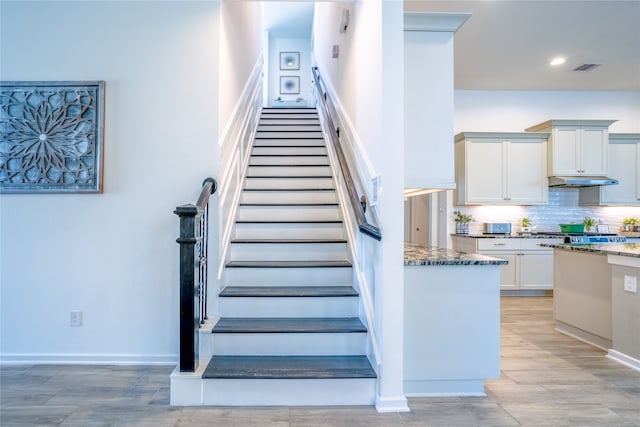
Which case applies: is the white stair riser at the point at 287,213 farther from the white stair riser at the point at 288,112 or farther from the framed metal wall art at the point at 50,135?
the white stair riser at the point at 288,112

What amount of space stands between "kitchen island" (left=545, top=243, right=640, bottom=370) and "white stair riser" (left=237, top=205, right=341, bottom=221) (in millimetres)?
2334

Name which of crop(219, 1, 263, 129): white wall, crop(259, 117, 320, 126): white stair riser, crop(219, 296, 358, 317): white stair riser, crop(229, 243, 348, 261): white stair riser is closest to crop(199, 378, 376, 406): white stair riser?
crop(219, 296, 358, 317): white stair riser

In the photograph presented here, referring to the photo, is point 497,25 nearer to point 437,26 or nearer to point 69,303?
point 437,26

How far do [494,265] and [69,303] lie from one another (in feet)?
10.0

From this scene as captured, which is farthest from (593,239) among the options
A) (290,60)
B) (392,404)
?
(290,60)

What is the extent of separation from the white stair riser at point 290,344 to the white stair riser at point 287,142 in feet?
9.53

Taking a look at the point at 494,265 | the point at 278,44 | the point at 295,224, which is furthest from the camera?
the point at 278,44

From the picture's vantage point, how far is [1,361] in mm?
2717

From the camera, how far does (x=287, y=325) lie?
2.48m

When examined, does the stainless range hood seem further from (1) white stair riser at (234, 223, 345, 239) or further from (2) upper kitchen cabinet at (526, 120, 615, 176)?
(1) white stair riser at (234, 223, 345, 239)

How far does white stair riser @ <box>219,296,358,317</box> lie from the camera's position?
8.73ft

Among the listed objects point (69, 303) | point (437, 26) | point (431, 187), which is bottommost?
point (69, 303)

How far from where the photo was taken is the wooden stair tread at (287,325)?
2.40m

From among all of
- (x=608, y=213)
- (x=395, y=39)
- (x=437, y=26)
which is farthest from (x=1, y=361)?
(x=608, y=213)
